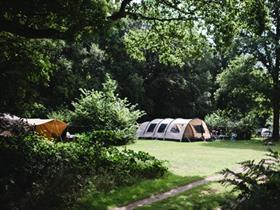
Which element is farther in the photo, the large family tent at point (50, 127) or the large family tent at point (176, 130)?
the large family tent at point (176, 130)

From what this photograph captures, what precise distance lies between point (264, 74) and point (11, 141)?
27146 millimetres

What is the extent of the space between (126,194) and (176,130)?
882 inches

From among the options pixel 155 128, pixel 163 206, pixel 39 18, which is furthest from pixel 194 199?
pixel 155 128

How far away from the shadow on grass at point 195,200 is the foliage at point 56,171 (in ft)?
5.61

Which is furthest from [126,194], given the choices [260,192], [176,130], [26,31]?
[176,130]

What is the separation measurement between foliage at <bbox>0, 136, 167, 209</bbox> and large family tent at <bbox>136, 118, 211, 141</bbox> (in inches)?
715

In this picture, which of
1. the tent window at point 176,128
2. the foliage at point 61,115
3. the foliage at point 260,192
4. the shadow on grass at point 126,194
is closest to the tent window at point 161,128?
the tent window at point 176,128

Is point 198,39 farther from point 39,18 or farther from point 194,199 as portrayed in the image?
point 194,199

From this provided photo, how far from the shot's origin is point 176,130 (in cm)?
3209

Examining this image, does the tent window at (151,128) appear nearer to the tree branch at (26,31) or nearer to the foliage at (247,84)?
the foliage at (247,84)

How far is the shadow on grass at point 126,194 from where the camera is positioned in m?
8.86

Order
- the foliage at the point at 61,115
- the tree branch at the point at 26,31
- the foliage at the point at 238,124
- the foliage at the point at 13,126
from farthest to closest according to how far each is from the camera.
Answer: the foliage at the point at 238,124, the foliage at the point at 61,115, the tree branch at the point at 26,31, the foliage at the point at 13,126

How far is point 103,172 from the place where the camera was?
11562 mm

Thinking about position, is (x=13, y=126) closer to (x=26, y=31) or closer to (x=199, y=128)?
(x=26, y=31)
